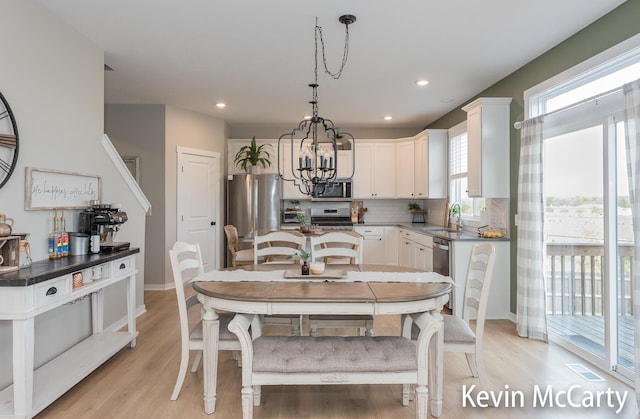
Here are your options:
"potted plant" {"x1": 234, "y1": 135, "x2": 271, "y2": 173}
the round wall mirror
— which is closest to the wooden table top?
the round wall mirror

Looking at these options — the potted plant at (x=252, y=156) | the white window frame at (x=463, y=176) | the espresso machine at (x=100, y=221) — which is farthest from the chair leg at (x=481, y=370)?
the potted plant at (x=252, y=156)

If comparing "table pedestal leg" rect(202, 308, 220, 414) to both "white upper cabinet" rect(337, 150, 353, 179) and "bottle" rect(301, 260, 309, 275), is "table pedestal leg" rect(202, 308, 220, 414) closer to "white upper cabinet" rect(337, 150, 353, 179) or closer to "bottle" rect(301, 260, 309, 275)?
"bottle" rect(301, 260, 309, 275)

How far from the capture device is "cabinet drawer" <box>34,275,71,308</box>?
6.99 ft

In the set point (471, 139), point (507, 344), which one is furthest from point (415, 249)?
point (507, 344)

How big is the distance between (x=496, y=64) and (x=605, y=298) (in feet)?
7.94

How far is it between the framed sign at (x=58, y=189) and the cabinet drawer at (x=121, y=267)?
0.60 m

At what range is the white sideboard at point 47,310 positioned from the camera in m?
2.03

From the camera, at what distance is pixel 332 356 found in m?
2.03

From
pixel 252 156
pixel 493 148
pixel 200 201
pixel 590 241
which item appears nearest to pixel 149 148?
pixel 200 201

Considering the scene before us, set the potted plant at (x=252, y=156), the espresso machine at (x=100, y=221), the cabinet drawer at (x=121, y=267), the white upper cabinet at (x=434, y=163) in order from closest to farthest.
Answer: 1. the cabinet drawer at (x=121, y=267)
2. the espresso machine at (x=100, y=221)
3. the white upper cabinet at (x=434, y=163)
4. the potted plant at (x=252, y=156)

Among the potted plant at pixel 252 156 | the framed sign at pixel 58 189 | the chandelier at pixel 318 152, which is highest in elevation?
the potted plant at pixel 252 156

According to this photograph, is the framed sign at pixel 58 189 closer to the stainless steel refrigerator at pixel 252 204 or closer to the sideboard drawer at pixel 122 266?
the sideboard drawer at pixel 122 266

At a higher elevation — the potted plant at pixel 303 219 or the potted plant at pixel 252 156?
the potted plant at pixel 252 156

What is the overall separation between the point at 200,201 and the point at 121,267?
304 cm
